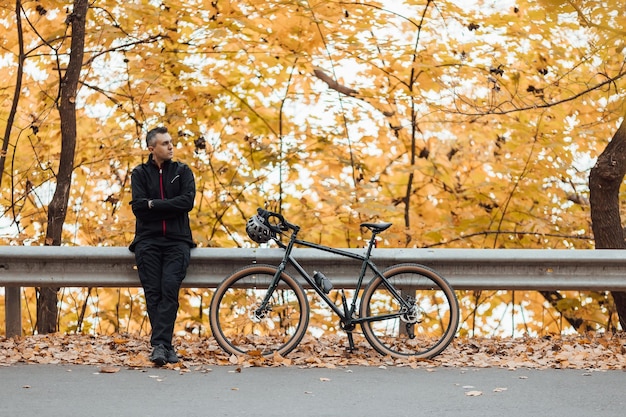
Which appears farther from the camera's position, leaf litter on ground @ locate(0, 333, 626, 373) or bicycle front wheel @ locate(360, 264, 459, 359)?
bicycle front wheel @ locate(360, 264, 459, 359)

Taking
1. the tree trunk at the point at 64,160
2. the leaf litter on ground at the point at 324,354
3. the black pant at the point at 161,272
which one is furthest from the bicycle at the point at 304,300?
the tree trunk at the point at 64,160

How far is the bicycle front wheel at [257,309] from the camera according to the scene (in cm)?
704

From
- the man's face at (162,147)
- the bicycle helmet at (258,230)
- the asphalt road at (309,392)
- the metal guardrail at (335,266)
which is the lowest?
the asphalt road at (309,392)

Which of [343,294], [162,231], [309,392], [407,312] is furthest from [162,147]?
[309,392]

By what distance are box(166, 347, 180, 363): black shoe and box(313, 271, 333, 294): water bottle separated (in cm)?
125

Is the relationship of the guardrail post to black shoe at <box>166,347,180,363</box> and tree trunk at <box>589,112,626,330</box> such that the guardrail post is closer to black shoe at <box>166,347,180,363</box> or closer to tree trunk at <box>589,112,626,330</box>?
black shoe at <box>166,347,180,363</box>

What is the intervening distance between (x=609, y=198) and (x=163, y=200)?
196 inches

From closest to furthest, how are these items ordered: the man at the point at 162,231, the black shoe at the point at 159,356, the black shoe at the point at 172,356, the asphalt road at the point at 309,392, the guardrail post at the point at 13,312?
the asphalt road at the point at 309,392 < the black shoe at the point at 159,356 < the black shoe at the point at 172,356 < the man at the point at 162,231 < the guardrail post at the point at 13,312

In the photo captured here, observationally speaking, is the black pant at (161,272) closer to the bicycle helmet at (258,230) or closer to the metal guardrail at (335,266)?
the metal guardrail at (335,266)

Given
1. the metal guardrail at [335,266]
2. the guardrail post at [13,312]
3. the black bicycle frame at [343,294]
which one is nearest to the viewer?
the black bicycle frame at [343,294]

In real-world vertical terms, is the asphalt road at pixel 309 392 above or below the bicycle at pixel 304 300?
below

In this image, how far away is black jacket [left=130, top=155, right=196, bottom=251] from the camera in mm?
7074

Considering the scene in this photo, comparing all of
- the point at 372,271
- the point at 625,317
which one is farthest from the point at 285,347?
the point at 625,317

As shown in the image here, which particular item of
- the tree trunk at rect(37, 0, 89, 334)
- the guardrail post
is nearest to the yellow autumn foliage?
the tree trunk at rect(37, 0, 89, 334)
